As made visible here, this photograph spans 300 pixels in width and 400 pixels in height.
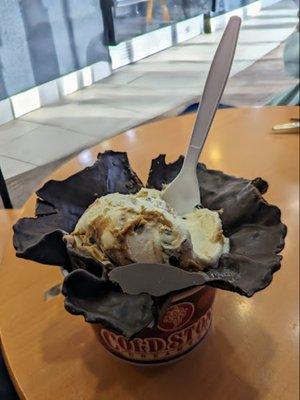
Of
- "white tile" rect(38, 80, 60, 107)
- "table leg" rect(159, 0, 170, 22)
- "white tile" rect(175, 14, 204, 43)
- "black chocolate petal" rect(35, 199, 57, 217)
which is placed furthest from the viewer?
"white tile" rect(175, 14, 204, 43)

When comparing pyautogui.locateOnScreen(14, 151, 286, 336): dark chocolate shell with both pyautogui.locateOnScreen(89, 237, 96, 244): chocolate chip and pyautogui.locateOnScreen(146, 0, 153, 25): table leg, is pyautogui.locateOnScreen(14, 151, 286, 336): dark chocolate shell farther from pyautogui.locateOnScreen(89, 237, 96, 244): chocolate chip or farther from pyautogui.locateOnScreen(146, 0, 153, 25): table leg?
pyautogui.locateOnScreen(146, 0, 153, 25): table leg

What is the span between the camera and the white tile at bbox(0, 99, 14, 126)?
0.50 metres

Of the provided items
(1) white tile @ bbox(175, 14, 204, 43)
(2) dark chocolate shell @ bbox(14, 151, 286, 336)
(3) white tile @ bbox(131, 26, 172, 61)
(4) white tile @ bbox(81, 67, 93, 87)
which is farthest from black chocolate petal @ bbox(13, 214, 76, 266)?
(1) white tile @ bbox(175, 14, 204, 43)

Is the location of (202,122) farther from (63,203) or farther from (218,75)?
(63,203)

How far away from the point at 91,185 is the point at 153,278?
164mm

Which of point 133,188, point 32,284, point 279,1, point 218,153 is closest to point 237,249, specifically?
point 133,188

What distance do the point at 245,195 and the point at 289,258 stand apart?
17 cm

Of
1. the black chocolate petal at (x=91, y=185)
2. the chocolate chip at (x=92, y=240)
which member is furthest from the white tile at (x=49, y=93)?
the chocolate chip at (x=92, y=240)

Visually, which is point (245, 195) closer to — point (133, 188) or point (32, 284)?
point (133, 188)

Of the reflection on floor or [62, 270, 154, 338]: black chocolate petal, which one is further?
the reflection on floor

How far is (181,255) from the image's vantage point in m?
0.38

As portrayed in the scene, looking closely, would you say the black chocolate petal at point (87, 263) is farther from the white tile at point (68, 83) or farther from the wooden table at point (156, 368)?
the white tile at point (68, 83)

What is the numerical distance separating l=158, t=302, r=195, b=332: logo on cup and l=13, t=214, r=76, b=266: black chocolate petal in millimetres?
96

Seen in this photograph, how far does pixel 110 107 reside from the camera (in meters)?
0.81
